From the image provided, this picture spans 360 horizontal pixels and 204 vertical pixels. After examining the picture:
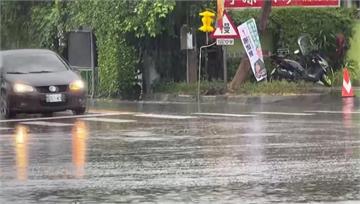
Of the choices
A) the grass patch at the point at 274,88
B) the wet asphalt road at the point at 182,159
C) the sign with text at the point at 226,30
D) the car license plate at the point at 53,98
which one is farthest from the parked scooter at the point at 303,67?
the car license plate at the point at 53,98

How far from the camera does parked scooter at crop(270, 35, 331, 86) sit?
23.6 m

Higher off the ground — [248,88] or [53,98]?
[53,98]

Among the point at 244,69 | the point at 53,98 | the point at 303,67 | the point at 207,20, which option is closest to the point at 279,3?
the point at 303,67

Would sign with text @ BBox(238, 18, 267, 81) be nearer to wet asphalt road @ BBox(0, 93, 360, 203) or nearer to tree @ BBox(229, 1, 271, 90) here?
tree @ BBox(229, 1, 271, 90)

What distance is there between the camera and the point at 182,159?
9.61 metres

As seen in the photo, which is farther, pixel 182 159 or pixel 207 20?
pixel 207 20

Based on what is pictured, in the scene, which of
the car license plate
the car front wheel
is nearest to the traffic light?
the car license plate

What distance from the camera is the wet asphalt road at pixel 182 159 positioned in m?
7.48

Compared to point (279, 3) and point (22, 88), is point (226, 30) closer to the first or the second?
point (279, 3)

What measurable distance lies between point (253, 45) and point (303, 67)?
2.38 meters

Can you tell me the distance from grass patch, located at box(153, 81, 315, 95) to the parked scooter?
18.4 inches

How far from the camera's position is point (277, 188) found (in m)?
7.65

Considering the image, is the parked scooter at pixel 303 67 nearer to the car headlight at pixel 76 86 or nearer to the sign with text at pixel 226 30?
the sign with text at pixel 226 30

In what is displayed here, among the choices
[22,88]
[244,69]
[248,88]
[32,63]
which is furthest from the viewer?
[244,69]
